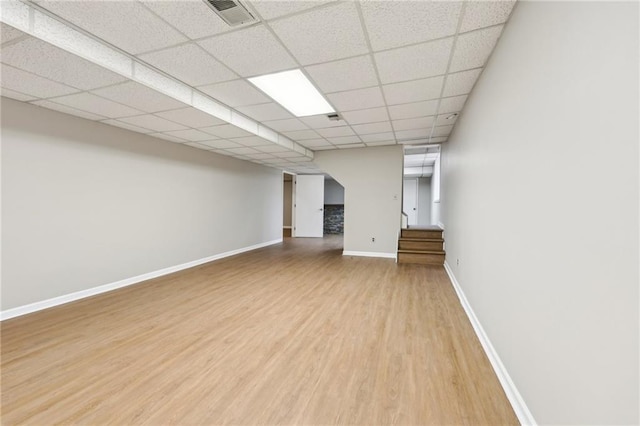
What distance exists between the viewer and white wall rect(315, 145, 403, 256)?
6062 millimetres

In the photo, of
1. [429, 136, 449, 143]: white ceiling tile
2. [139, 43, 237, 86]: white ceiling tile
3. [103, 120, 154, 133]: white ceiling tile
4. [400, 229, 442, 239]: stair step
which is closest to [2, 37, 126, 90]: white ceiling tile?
[139, 43, 237, 86]: white ceiling tile

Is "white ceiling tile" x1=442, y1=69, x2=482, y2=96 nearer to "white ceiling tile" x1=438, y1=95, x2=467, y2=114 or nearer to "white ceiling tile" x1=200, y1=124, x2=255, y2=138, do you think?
"white ceiling tile" x1=438, y1=95, x2=467, y2=114

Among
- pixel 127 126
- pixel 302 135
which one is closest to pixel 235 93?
pixel 127 126

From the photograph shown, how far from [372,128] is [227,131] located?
232cm

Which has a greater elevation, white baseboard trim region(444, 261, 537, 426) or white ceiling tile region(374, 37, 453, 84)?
white ceiling tile region(374, 37, 453, 84)

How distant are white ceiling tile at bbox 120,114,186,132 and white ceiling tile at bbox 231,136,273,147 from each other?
936mm

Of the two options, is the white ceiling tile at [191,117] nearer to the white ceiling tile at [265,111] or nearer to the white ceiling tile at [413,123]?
the white ceiling tile at [265,111]

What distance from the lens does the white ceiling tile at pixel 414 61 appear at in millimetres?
2182

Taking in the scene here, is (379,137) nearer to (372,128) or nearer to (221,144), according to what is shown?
(372,128)

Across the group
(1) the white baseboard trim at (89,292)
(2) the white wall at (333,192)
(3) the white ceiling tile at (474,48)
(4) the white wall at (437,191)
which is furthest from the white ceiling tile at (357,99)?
(2) the white wall at (333,192)

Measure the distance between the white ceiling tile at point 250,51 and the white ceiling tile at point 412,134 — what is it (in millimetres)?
2908

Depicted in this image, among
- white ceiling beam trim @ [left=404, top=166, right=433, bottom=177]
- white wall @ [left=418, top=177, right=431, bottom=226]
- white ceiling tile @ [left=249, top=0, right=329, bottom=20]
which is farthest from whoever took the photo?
white wall @ [left=418, top=177, right=431, bottom=226]

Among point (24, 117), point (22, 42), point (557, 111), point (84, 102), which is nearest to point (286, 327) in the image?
point (557, 111)

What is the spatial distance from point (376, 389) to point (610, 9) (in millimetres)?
2107
